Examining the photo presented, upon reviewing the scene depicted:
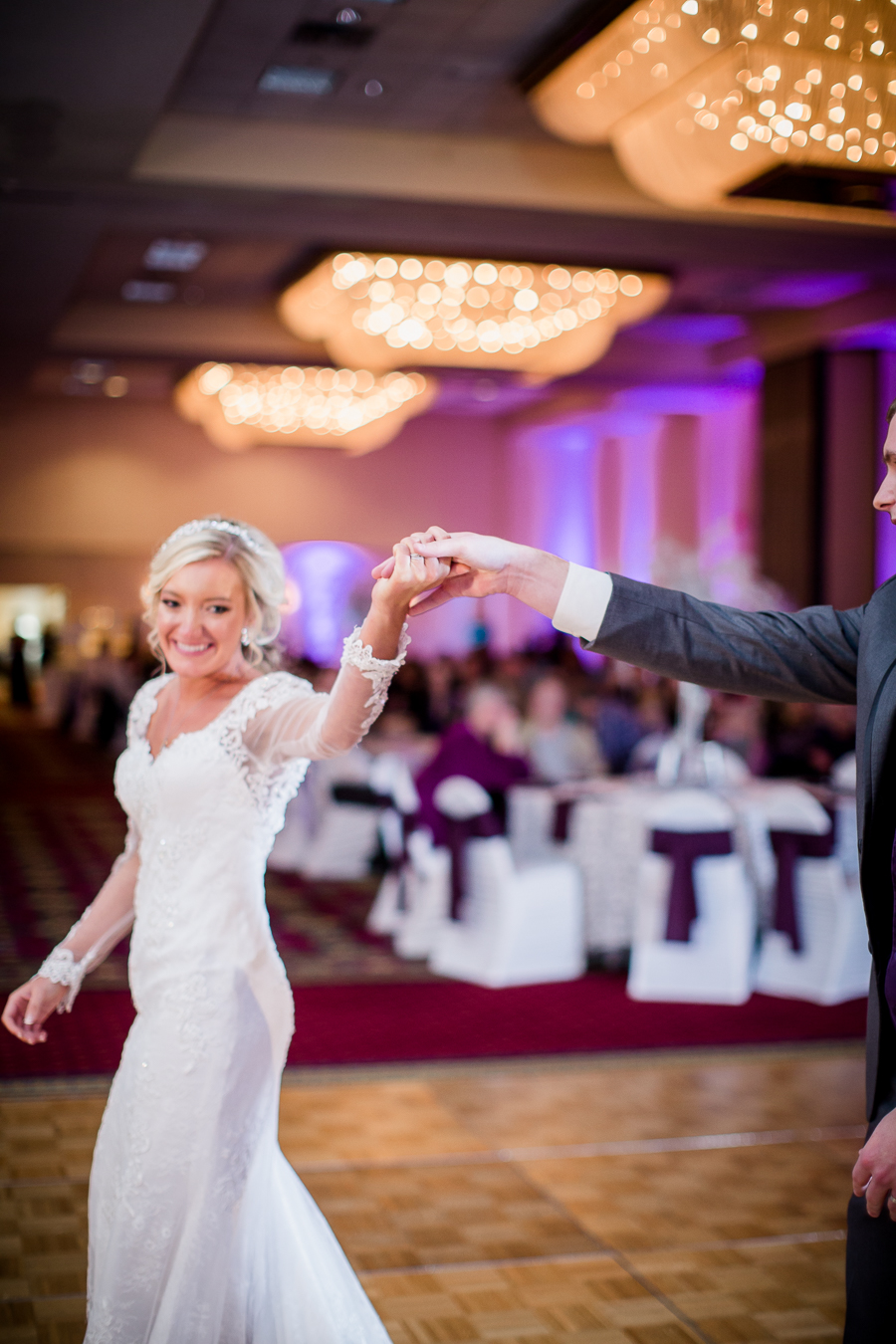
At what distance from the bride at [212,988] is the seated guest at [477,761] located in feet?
12.1

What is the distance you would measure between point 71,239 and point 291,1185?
7229 millimetres

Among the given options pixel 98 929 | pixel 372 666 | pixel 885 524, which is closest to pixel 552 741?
pixel 885 524

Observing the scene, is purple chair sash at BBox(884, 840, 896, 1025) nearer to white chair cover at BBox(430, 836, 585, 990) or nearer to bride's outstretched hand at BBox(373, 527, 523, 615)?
bride's outstretched hand at BBox(373, 527, 523, 615)

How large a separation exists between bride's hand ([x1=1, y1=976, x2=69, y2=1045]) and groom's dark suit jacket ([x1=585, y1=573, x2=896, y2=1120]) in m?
1.11

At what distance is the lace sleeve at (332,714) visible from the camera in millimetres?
2033

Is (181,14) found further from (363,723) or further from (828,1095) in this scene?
(828,1095)

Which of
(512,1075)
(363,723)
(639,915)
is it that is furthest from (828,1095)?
(363,723)

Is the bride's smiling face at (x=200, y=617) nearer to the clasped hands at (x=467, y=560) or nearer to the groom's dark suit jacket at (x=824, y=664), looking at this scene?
the clasped hands at (x=467, y=560)

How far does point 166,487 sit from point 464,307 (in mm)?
10406

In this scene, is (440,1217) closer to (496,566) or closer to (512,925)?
(496,566)

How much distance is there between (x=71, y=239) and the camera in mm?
8211

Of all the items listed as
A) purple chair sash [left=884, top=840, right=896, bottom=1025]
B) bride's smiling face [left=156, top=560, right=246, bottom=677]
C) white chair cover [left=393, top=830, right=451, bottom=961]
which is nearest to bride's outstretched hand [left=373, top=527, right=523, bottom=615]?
bride's smiling face [left=156, top=560, right=246, bottom=677]

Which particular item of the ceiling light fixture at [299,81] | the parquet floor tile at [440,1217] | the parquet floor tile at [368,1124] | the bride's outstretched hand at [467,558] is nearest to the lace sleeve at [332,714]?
the bride's outstretched hand at [467,558]

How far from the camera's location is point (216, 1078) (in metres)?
2.10
